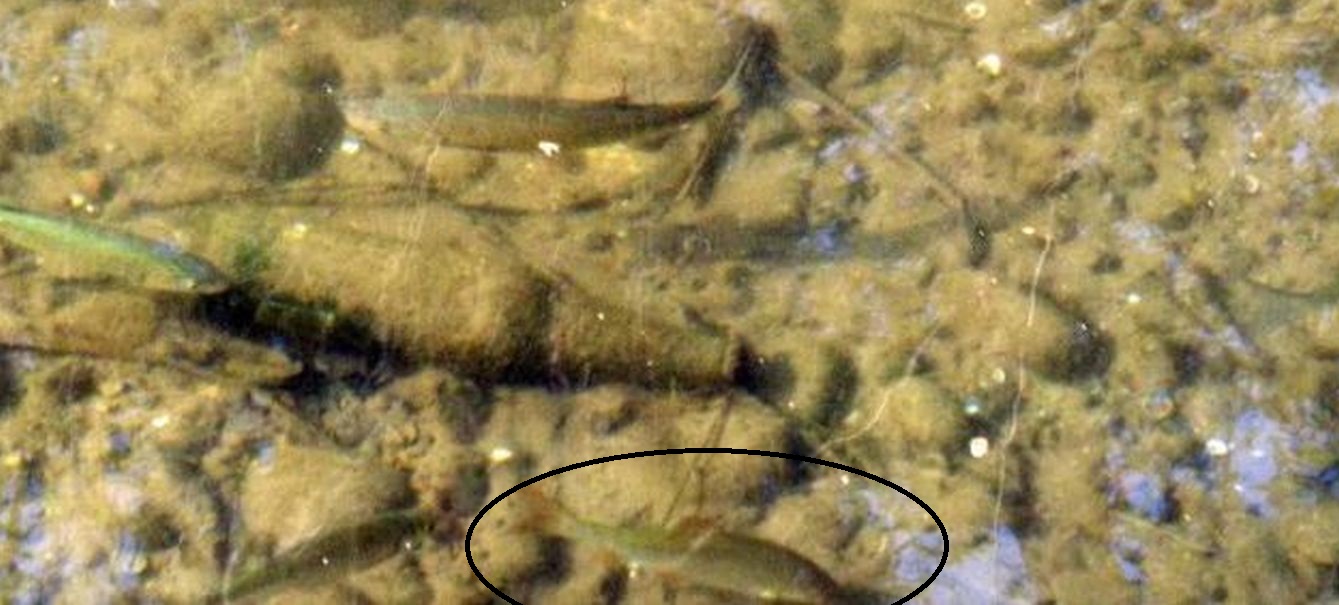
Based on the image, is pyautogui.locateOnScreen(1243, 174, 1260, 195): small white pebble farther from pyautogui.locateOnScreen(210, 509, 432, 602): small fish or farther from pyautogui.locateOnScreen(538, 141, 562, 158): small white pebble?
pyautogui.locateOnScreen(210, 509, 432, 602): small fish

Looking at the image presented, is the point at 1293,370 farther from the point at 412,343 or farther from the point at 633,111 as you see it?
the point at 412,343

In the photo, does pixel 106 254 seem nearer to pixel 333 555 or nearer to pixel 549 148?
pixel 333 555

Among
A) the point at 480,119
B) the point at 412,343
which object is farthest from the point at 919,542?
the point at 480,119

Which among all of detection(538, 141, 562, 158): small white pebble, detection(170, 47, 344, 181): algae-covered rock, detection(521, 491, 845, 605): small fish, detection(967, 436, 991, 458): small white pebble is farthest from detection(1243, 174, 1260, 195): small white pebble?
detection(170, 47, 344, 181): algae-covered rock

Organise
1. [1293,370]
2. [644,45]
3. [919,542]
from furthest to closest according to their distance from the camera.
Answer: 1. [644,45]
2. [1293,370]
3. [919,542]

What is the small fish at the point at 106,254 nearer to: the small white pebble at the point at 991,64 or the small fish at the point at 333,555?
the small fish at the point at 333,555

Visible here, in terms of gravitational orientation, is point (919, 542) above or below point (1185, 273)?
below
